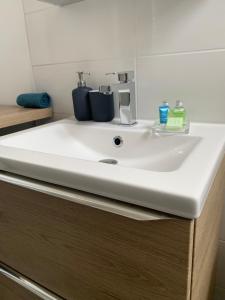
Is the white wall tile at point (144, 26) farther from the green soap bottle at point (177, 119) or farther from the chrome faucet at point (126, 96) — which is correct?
the green soap bottle at point (177, 119)

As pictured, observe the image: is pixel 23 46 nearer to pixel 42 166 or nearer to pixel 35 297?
pixel 42 166

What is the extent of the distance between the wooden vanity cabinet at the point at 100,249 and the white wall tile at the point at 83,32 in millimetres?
541

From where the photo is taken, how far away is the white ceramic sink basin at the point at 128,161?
361mm

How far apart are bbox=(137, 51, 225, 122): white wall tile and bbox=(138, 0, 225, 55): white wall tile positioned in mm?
28

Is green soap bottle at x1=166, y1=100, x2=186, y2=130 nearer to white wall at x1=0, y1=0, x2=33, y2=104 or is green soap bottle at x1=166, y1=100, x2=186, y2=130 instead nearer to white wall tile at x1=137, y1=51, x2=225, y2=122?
white wall tile at x1=137, y1=51, x2=225, y2=122

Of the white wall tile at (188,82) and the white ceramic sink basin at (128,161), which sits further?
the white wall tile at (188,82)

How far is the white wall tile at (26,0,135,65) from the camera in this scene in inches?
29.7

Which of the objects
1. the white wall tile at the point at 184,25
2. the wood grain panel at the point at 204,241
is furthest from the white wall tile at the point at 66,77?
the wood grain panel at the point at 204,241

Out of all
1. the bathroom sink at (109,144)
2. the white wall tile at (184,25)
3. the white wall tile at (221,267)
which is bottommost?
the white wall tile at (221,267)

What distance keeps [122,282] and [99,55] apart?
2.30 feet

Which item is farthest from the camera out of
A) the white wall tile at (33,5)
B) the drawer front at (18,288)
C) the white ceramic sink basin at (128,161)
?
the white wall tile at (33,5)

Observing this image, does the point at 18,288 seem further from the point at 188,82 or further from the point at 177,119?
the point at 188,82

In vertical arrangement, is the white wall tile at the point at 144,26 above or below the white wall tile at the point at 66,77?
above

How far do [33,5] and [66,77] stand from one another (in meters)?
0.31
